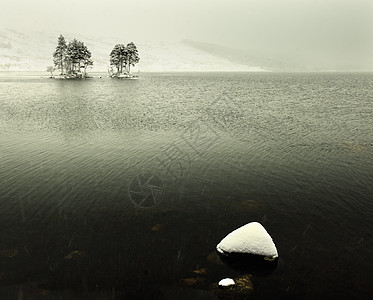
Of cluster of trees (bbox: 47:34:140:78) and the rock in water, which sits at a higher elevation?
cluster of trees (bbox: 47:34:140:78)

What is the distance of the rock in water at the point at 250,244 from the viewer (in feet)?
42.9

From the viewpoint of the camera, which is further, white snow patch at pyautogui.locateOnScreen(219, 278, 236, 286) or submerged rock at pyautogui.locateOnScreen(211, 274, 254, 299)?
white snow patch at pyautogui.locateOnScreen(219, 278, 236, 286)

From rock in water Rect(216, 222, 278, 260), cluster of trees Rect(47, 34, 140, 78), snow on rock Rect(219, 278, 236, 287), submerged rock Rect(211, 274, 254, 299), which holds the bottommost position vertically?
submerged rock Rect(211, 274, 254, 299)

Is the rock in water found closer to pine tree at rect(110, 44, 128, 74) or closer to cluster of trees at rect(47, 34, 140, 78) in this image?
cluster of trees at rect(47, 34, 140, 78)

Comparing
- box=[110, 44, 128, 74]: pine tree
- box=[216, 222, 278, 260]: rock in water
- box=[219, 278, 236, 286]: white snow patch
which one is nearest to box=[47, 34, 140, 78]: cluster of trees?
box=[110, 44, 128, 74]: pine tree

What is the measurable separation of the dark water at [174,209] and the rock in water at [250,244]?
72 centimetres

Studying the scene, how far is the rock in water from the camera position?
13.1 m

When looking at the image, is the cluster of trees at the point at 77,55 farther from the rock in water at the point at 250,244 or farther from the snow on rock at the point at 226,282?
the snow on rock at the point at 226,282

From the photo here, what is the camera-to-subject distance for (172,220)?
1681 cm

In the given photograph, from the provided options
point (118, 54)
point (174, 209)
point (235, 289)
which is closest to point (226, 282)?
point (235, 289)

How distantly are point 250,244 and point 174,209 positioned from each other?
20.2 ft

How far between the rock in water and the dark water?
72 cm

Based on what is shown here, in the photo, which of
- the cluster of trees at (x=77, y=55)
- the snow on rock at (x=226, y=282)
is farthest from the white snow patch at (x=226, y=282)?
the cluster of trees at (x=77, y=55)

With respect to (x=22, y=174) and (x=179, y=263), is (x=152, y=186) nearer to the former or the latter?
(x=179, y=263)
